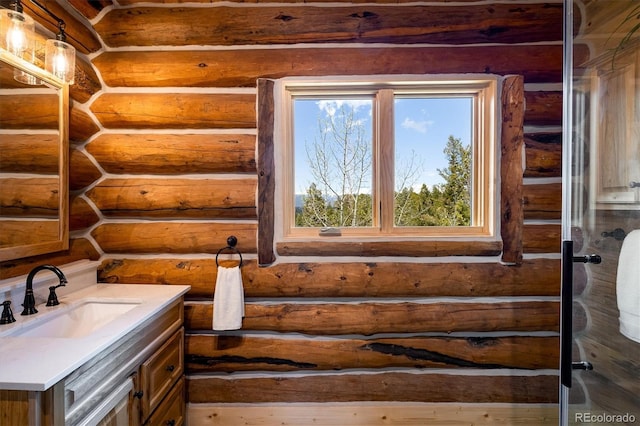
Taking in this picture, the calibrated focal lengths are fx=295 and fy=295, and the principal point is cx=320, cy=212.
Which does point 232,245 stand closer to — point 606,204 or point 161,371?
point 161,371

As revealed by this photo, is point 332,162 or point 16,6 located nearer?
point 16,6

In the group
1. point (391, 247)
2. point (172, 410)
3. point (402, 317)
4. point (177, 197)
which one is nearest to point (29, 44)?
point (177, 197)

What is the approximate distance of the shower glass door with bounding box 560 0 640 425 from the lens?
1.37 m

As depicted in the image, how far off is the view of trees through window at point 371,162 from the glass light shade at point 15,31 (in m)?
1.36

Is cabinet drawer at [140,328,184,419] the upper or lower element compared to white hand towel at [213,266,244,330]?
lower

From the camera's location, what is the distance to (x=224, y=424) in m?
1.91

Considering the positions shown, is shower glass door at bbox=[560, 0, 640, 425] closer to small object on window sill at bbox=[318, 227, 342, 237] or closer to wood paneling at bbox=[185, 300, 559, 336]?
wood paneling at bbox=[185, 300, 559, 336]

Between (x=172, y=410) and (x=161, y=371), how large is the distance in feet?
0.98

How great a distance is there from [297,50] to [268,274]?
56.6 inches

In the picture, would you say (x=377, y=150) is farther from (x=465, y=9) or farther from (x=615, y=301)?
(x=615, y=301)

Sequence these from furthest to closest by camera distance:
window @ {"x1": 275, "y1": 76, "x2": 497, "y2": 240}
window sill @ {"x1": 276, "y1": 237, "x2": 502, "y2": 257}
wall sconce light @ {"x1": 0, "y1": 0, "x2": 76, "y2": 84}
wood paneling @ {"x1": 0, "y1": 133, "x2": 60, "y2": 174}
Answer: window @ {"x1": 275, "y1": 76, "x2": 497, "y2": 240}
window sill @ {"x1": 276, "y1": 237, "x2": 502, "y2": 257}
wood paneling @ {"x1": 0, "y1": 133, "x2": 60, "y2": 174}
wall sconce light @ {"x1": 0, "y1": 0, "x2": 76, "y2": 84}

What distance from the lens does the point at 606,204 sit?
4.68 ft

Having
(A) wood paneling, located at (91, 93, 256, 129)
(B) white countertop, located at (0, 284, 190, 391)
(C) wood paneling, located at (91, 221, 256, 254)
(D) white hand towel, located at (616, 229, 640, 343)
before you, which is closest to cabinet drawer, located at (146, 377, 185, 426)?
(B) white countertop, located at (0, 284, 190, 391)

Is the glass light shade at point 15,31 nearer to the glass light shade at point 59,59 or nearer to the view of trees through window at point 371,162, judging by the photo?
the glass light shade at point 59,59
